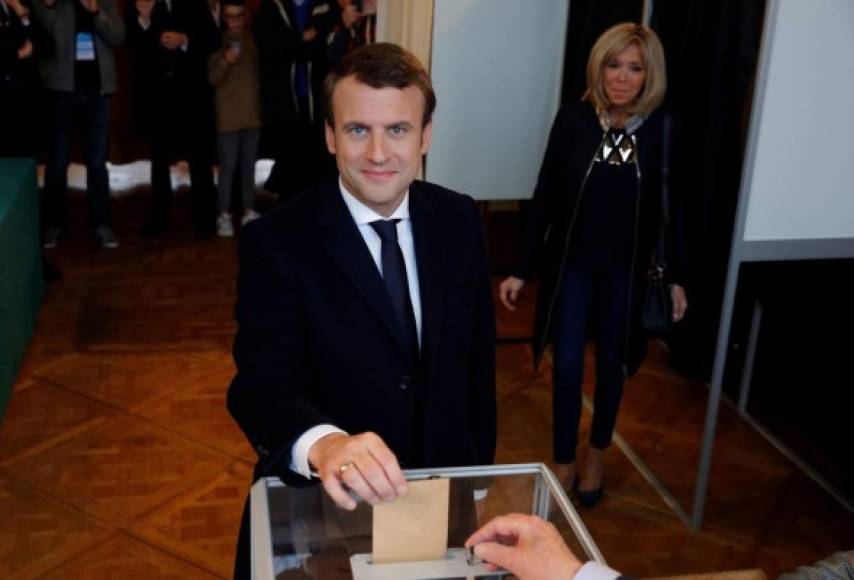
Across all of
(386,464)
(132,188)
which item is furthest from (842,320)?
(132,188)

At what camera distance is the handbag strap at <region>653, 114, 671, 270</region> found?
3.30 meters

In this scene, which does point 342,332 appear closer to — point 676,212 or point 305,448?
point 305,448

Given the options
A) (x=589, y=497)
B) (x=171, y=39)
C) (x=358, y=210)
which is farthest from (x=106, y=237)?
(x=358, y=210)

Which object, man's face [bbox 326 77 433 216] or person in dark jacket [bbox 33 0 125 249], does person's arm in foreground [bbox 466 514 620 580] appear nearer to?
man's face [bbox 326 77 433 216]

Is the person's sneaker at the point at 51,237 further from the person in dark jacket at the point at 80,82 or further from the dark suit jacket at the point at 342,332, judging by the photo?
the dark suit jacket at the point at 342,332

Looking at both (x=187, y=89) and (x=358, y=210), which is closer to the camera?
(x=358, y=210)

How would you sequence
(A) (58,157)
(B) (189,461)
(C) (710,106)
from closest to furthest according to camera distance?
(B) (189,461)
(C) (710,106)
(A) (58,157)

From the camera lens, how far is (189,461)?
3.81 m

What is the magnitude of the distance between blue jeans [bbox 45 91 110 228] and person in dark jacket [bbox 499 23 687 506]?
3.26 metres

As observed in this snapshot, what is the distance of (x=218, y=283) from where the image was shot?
18.6ft

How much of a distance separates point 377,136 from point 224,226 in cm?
504

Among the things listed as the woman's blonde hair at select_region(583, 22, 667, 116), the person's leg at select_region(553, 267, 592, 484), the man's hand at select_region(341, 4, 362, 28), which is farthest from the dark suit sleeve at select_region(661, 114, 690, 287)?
the man's hand at select_region(341, 4, 362, 28)

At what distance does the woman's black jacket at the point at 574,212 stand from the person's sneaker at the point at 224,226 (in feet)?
10.9

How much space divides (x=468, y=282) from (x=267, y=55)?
462cm
